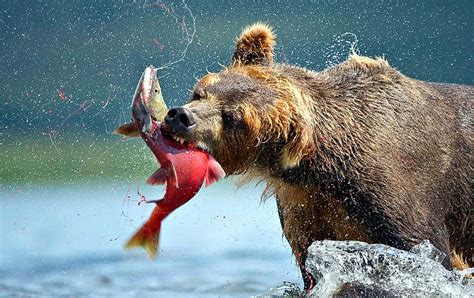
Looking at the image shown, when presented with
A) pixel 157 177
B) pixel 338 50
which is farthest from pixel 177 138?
pixel 338 50

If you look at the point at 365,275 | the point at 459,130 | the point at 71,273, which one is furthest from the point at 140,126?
the point at 71,273

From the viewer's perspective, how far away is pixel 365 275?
18.0ft

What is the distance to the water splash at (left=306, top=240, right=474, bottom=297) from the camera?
532 cm

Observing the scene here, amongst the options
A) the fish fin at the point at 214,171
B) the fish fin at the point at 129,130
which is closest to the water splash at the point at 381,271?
the fish fin at the point at 214,171

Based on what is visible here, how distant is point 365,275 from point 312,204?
0.48m

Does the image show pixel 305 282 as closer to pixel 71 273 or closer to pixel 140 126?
pixel 140 126

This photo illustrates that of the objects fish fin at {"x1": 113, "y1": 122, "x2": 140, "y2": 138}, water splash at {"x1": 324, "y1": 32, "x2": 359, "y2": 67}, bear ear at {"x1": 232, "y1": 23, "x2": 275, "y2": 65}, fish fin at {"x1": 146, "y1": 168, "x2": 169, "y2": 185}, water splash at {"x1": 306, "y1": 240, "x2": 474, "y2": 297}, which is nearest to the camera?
fish fin at {"x1": 146, "y1": 168, "x2": 169, "y2": 185}

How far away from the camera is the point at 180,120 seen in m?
4.89

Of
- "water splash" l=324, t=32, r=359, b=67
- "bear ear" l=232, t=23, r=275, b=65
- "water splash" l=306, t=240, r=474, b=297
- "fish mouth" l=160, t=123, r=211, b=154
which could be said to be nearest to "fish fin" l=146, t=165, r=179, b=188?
"fish mouth" l=160, t=123, r=211, b=154

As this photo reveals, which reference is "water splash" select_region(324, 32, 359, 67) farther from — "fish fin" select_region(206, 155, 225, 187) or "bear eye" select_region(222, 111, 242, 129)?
→ "fish fin" select_region(206, 155, 225, 187)

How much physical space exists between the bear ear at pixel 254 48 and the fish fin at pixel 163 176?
94 centimetres

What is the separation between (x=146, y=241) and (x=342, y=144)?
4.15 ft

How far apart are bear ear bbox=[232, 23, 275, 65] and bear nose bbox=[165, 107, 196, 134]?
0.79m

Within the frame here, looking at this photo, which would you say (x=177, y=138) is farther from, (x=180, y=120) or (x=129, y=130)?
(x=129, y=130)
